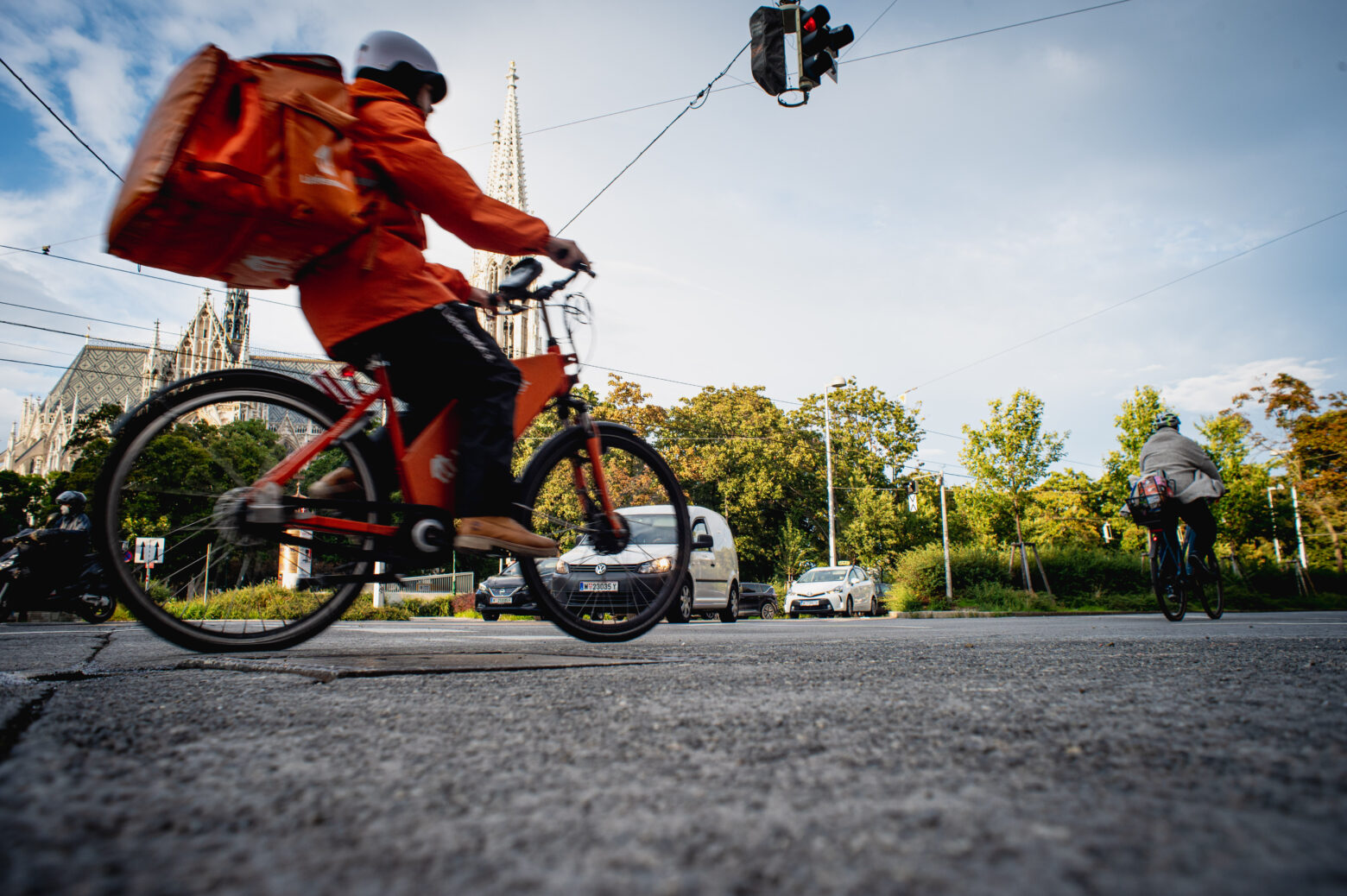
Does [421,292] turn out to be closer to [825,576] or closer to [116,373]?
[825,576]

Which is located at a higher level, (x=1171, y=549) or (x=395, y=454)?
(x=395, y=454)

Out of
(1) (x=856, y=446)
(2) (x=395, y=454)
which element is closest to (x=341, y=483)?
(2) (x=395, y=454)

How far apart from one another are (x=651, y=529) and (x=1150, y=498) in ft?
18.5

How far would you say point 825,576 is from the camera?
24766 mm

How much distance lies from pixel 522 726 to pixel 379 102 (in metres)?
2.09

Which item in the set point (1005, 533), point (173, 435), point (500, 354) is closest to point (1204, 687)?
point (500, 354)

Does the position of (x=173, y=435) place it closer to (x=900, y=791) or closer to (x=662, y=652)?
(x=662, y=652)

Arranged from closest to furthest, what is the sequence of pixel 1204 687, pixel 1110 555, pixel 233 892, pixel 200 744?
1. pixel 233 892
2. pixel 200 744
3. pixel 1204 687
4. pixel 1110 555

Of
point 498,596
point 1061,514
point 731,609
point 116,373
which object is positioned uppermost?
point 116,373

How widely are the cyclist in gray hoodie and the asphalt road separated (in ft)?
19.9

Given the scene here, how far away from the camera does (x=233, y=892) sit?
62 centimetres

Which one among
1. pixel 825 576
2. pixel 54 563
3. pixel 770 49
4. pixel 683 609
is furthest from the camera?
pixel 825 576

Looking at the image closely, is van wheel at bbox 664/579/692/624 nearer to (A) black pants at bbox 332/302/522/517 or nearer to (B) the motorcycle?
(B) the motorcycle

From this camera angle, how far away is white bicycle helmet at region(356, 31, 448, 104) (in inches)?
107
